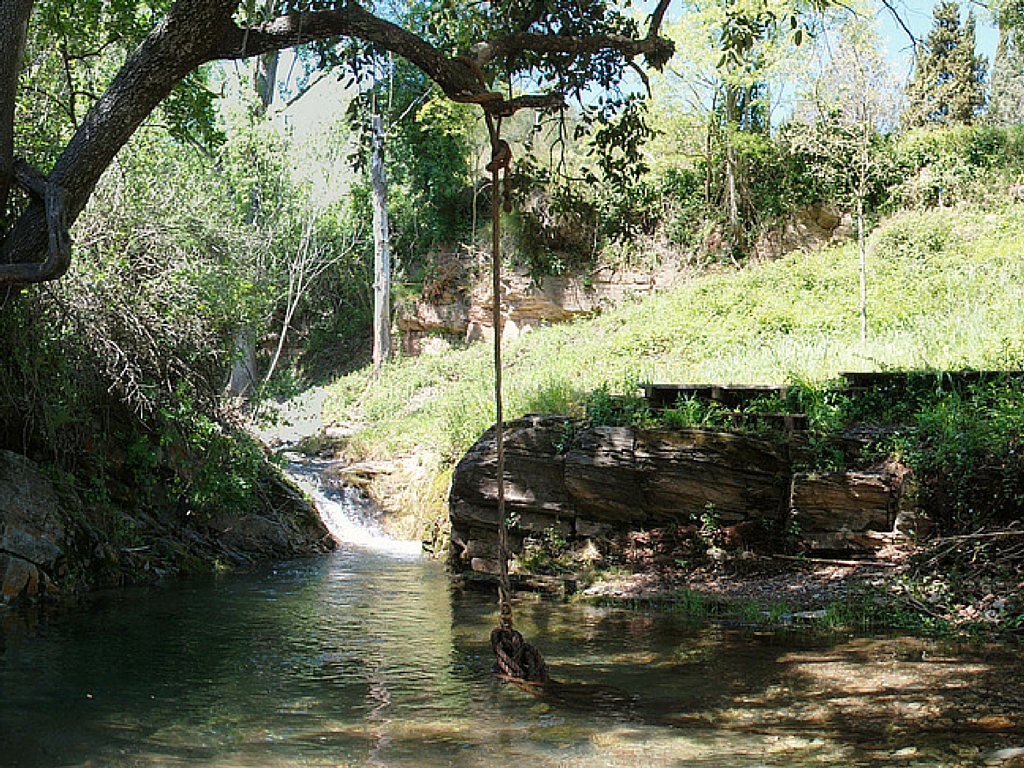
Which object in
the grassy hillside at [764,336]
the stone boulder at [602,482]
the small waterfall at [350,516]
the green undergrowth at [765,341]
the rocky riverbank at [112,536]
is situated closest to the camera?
the rocky riverbank at [112,536]

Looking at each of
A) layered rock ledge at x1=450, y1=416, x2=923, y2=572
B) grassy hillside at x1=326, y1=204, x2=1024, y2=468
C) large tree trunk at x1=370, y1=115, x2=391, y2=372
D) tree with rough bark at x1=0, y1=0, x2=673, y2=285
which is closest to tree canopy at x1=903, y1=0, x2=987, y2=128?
grassy hillside at x1=326, y1=204, x2=1024, y2=468

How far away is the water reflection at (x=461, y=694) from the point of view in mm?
4793

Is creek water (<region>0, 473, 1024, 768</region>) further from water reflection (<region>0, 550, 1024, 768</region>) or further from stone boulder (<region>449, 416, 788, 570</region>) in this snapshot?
stone boulder (<region>449, 416, 788, 570</region>)

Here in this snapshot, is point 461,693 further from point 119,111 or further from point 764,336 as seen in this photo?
point 764,336

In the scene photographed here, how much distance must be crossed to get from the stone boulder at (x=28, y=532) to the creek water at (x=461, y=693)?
589 mm

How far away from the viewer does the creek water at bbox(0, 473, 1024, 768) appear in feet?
15.7

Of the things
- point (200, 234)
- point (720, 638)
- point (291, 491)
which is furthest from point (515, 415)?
point (720, 638)

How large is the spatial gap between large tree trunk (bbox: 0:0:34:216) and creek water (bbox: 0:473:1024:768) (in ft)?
12.4

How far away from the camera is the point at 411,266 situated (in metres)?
30.7

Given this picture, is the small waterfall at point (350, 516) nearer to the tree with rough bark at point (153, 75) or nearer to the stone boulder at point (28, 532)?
the stone boulder at point (28, 532)

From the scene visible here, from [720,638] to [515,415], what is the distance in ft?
19.4

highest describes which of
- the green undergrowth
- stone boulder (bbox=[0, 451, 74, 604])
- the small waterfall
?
the green undergrowth

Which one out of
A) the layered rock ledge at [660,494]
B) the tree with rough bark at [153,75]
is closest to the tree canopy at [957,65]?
the layered rock ledge at [660,494]

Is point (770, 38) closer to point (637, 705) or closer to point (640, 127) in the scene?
point (640, 127)
